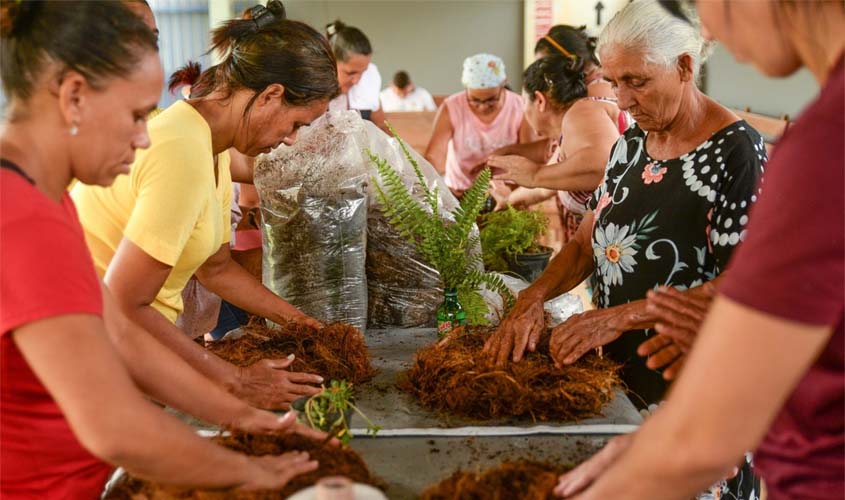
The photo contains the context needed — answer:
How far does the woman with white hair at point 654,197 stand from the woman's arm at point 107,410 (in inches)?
36.0

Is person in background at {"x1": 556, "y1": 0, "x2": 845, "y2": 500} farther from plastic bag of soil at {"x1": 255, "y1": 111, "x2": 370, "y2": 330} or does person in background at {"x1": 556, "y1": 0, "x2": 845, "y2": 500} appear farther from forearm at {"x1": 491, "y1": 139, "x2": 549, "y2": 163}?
forearm at {"x1": 491, "y1": 139, "x2": 549, "y2": 163}

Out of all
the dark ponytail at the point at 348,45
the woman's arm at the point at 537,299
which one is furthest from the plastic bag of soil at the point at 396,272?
the dark ponytail at the point at 348,45

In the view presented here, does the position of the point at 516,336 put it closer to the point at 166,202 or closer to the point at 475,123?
the point at 166,202

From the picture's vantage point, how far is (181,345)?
6.40ft

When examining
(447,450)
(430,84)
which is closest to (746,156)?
(447,450)

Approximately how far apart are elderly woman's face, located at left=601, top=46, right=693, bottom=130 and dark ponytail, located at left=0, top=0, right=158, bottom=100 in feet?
4.52

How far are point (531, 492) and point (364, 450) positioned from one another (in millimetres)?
491

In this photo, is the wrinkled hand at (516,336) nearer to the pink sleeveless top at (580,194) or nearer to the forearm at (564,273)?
the forearm at (564,273)

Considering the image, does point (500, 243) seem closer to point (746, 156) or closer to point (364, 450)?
point (746, 156)

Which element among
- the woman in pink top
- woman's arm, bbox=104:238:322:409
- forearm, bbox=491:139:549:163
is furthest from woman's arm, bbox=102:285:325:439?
the woman in pink top

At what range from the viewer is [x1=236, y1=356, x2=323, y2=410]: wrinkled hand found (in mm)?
1966

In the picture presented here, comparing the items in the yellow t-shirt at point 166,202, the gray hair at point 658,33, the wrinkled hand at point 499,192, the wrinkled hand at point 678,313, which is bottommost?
the wrinkled hand at point 499,192

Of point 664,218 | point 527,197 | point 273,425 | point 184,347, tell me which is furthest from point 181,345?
point 527,197

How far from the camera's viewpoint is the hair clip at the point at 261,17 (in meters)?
2.20
